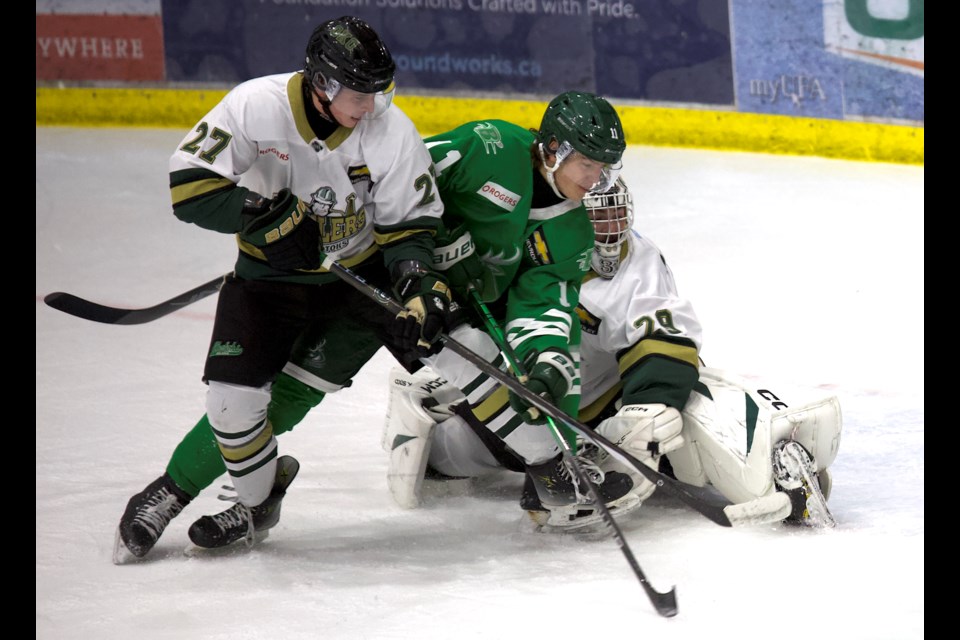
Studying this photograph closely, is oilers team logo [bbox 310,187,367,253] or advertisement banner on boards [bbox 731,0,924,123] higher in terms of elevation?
advertisement banner on boards [bbox 731,0,924,123]

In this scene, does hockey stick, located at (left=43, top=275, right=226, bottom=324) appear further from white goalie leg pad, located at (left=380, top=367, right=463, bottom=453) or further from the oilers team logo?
white goalie leg pad, located at (left=380, top=367, right=463, bottom=453)

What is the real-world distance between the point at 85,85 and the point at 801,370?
15.1 feet

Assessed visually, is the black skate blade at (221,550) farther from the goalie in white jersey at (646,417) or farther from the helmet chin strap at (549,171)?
the helmet chin strap at (549,171)

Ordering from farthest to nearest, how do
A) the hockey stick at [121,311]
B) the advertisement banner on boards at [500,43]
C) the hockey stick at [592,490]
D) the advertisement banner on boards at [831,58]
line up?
the advertisement banner on boards at [500,43] → the advertisement banner on boards at [831,58] → the hockey stick at [121,311] → the hockey stick at [592,490]

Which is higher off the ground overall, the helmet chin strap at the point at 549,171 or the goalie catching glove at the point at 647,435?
the helmet chin strap at the point at 549,171

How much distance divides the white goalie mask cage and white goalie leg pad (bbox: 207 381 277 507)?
87cm

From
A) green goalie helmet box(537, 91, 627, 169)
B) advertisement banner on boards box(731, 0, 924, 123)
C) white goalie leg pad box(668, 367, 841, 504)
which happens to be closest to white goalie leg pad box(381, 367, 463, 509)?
white goalie leg pad box(668, 367, 841, 504)

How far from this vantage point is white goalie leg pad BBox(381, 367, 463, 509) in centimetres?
319

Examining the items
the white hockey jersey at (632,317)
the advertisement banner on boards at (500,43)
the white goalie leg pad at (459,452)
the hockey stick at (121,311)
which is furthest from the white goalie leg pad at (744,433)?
the advertisement banner on boards at (500,43)

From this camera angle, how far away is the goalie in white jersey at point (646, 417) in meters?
2.89

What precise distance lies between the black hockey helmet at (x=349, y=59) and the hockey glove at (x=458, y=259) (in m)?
0.39

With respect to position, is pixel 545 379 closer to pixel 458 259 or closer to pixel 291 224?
pixel 458 259

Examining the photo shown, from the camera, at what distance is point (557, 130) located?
2.74 m
